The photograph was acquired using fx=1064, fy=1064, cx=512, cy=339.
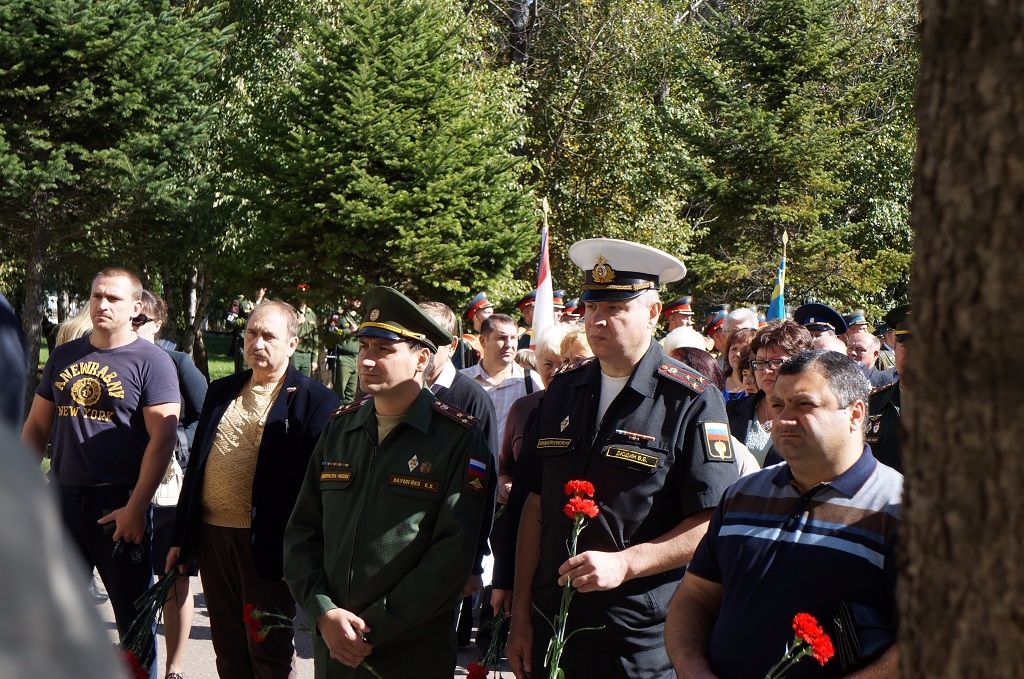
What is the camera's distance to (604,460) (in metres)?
3.62

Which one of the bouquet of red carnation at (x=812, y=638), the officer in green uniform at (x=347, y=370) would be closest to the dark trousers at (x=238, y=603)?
the bouquet of red carnation at (x=812, y=638)

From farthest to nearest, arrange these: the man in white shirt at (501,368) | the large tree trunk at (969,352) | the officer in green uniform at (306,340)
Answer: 1. the officer in green uniform at (306,340)
2. the man in white shirt at (501,368)
3. the large tree trunk at (969,352)

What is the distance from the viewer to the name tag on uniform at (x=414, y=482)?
149 inches

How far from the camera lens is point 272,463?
16.0ft

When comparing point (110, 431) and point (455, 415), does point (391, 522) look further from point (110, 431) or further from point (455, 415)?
point (110, 431)

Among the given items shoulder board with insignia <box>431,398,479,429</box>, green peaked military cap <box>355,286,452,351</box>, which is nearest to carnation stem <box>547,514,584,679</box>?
shoulder board with insignia <box>431,398,479,429</box>

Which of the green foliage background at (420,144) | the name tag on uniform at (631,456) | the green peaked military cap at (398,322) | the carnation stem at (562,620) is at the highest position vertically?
the green foliage background at (420,144)

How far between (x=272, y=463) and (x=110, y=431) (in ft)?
3.17

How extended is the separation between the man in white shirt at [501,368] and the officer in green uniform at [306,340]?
27.3 ft

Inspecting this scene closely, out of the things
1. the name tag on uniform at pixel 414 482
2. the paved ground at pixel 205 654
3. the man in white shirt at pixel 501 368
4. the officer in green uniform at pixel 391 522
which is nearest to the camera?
the officer in green uniform at pixel 391 522

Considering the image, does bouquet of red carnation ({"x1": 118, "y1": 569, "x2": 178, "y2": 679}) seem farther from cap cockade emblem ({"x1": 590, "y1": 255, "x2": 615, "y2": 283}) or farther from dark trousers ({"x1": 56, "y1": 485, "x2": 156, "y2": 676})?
cap cockade emblem ({"x1": 590, "y1": 255, "x2": 615, "y2": 283})

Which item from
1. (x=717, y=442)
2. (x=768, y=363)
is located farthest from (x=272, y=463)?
(x=768, y=363)

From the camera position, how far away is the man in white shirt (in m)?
6.93

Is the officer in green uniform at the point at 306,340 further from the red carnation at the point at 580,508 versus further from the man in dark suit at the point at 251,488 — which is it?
the red carnation at the point at 580,508
